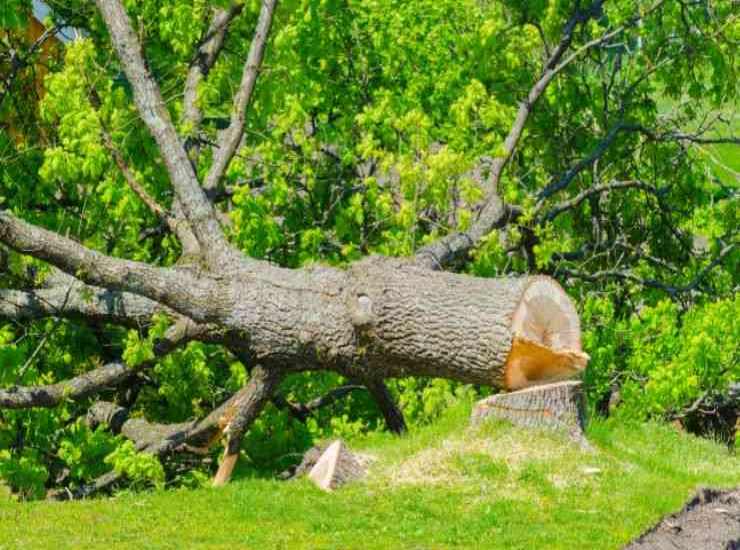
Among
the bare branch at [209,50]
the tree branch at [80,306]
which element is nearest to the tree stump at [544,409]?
the tree branch at [80,306]

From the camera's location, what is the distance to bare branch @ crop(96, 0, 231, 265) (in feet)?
38.9

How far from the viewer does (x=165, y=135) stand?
12.4 m

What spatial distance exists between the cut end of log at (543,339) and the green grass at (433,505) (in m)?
0.50

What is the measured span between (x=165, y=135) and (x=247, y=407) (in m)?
2.53

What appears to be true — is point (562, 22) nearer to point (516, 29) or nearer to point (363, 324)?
point (516, 29)

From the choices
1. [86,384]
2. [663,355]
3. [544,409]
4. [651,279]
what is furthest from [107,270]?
[651,279]

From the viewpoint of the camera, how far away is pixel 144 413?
13625mm

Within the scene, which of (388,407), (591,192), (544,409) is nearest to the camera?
(544,409)

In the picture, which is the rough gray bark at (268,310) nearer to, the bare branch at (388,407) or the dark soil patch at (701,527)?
the bare branch at (388,407)

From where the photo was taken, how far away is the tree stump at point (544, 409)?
10852 millimetres

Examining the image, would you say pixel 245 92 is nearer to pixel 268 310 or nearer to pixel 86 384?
pixel 268 310

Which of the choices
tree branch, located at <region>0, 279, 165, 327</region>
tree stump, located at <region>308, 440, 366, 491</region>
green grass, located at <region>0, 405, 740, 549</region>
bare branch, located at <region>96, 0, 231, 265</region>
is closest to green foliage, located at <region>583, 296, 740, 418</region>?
green grass, located at <region>0, 405, 740, 549</region>

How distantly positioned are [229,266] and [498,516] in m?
3.38

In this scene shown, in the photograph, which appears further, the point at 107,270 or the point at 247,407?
the point at 247,407
